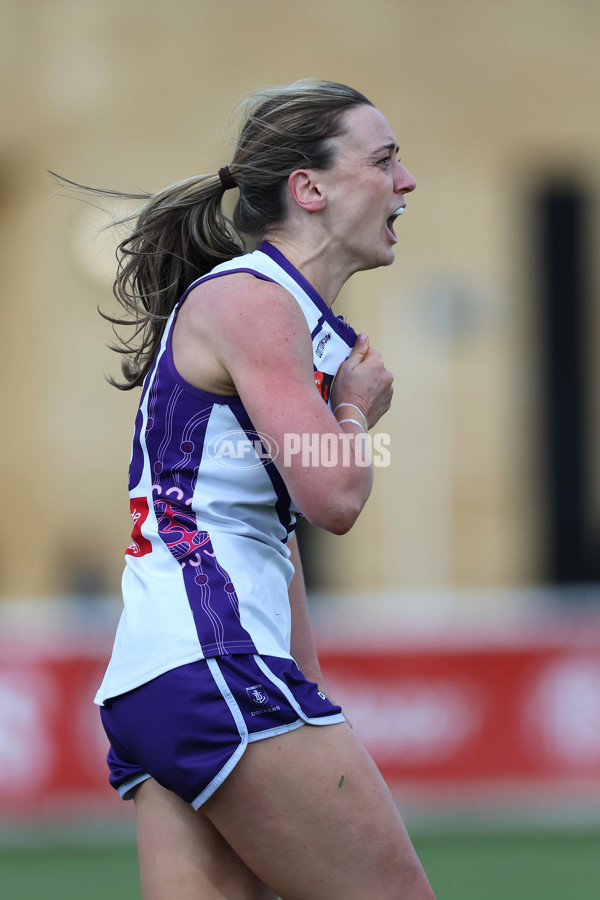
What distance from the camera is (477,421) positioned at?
10.1 metres

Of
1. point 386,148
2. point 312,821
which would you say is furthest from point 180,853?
point 386,148

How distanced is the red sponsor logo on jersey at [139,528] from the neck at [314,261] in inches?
20.2

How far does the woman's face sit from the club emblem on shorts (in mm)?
835

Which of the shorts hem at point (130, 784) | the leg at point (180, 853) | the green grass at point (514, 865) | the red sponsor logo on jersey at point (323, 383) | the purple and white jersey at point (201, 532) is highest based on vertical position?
the red sponsor logo on jersey at point (323, 383)

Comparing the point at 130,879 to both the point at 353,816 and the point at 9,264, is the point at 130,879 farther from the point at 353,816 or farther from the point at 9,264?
the point at 9,264

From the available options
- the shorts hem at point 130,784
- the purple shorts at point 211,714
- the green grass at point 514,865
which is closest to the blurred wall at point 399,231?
the green grass at point 514,865

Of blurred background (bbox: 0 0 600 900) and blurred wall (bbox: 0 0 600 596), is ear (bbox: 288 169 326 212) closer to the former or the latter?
blurred background (bbox: 0 0 600 900)

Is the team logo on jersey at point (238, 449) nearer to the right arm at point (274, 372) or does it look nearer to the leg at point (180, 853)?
the right arm at point (274, 372)

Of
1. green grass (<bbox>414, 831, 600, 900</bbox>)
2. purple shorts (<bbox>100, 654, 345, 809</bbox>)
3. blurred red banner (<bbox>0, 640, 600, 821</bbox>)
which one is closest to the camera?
purple shorts (<bbox>100, 654, 345, 809</bbox>)

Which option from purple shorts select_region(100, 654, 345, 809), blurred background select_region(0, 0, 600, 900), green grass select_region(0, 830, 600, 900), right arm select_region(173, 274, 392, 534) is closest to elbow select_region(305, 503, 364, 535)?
right arm select_region(173, 274, 392, 534)

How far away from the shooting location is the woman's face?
2.39 metres

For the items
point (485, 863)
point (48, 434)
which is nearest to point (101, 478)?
point (48, 434)

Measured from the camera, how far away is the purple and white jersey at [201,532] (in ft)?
6.95

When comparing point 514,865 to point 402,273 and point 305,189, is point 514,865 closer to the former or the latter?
point 305,189
